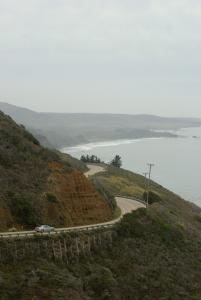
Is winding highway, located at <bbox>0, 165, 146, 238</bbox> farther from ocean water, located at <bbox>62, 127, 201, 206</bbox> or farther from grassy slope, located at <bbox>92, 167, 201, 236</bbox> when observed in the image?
ocean water, located at <bbox>62, 127, 201, 206</bbox>

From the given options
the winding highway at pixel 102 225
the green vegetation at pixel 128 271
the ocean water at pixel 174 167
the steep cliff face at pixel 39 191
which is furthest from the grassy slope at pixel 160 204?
the ocean water at pixel 174 167

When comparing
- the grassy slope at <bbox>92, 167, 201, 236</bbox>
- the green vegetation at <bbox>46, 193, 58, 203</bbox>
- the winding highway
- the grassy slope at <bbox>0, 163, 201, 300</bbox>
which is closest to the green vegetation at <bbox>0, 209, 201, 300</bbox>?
the grassy slope at <bbox>0, 163, 201, 300</bbox>

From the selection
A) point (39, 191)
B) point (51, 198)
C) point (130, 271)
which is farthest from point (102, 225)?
point (130, 271)

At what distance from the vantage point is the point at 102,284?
1152 inches

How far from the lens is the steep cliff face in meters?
34.6

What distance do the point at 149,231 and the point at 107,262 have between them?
304 inches

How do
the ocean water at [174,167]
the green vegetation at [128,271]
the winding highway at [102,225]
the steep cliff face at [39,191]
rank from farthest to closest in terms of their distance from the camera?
the ocean water at [174,167] < the steep cliff face at [39,191] < the winding highway at [102,225] < the green vegetation at [128,271]

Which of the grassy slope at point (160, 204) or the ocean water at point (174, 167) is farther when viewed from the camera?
the ocean water at point (174, 167)

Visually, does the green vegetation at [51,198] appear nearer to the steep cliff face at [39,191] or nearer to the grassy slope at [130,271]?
the steep cliff face at [39,191]

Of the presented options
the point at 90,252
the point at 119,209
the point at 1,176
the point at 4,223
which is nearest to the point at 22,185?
the point at 1,176

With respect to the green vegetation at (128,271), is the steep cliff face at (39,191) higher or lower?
higher

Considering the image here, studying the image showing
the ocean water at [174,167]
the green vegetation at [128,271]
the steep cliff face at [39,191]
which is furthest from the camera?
the ocean water at [174,167]

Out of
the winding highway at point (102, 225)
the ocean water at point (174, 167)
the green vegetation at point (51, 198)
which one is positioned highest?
the green vegetation at point (51, 198)

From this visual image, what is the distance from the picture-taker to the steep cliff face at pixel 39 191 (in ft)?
113
